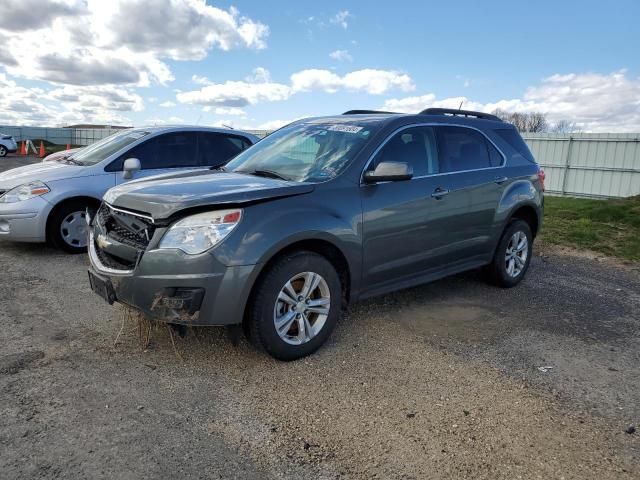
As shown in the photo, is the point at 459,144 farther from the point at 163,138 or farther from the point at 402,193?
the point at 163,138

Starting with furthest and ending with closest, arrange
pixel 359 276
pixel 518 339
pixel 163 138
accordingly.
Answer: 1. pixel 163 138
2. pixel 518 339
3. pixel 359 276

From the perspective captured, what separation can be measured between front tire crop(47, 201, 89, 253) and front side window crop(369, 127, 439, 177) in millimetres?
4216

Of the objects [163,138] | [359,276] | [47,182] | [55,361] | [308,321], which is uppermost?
[163,138]

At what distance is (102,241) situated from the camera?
3900mm

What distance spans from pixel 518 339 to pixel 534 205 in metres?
2.09

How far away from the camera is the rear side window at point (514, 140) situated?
5.73 meters

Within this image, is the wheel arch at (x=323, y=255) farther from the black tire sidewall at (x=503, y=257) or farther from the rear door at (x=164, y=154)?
the rear door at (x=164, y=154)

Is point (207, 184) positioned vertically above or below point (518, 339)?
above

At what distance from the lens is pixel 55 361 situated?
3656mm

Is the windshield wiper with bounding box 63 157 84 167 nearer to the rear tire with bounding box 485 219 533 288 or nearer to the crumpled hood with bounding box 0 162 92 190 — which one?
the crumpled hood with bounding box 0 162 92 190

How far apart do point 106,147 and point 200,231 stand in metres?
4.66

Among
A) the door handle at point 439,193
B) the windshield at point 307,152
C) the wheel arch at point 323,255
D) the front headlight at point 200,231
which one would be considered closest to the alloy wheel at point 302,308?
the wheel arch at point 323,255

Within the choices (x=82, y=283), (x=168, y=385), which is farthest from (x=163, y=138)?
(x=168, y=385)

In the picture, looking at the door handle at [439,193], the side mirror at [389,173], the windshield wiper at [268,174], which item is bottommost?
the door handle at [439,193]
